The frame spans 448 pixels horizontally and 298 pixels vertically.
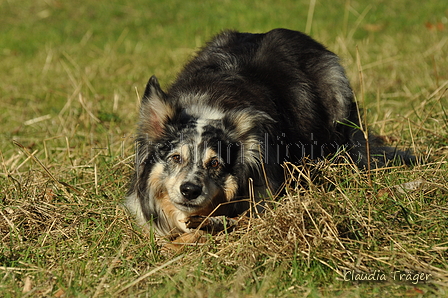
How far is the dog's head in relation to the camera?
362 cm

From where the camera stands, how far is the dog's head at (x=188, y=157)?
3621 mm

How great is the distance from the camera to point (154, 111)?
3.83m

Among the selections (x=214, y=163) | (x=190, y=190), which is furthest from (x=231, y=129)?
(x=190, y=190)

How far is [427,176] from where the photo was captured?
3971mm

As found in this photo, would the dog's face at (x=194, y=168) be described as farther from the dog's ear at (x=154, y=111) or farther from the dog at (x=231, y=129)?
the dog's ear at (x=154, y=111)

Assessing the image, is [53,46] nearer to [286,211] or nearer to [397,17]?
[397,17]

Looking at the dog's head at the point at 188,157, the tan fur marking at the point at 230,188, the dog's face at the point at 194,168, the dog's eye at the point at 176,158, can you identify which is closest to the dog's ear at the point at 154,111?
the dog's head at the point at 188,157

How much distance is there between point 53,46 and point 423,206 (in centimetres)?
861

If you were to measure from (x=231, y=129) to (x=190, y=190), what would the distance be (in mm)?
565

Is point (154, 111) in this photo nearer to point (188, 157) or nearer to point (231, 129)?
point (188, 157)

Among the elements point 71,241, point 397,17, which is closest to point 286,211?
point 71,241

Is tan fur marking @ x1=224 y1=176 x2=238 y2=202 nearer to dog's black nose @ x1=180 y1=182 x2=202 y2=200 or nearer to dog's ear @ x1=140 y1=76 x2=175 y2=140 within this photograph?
dog's black nose @ x1=180 y1=182 x2=202 y2=200

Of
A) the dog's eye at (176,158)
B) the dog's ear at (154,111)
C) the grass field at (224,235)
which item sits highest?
the dog's ear at (154,111)

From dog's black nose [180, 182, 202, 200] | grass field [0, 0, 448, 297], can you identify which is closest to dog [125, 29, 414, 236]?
dog's black nose [180, 182, 202, 200]
